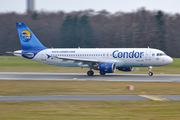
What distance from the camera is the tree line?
83.7 meters

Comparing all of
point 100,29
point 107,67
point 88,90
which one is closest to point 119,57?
point 107,67

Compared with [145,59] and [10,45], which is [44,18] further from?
[145,59]

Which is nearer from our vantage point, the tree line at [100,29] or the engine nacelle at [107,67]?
the engine nacelle at [107,67]

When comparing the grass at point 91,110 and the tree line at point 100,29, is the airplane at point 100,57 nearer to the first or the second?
the grass at point 91,110

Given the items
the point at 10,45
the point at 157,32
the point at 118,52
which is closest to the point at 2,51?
the point at 10,45

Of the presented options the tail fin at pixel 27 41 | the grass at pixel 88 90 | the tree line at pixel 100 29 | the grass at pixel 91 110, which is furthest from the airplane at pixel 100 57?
the tree line at pixel 100 29

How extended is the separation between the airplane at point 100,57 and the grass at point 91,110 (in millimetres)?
17990

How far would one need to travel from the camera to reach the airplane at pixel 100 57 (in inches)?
1347

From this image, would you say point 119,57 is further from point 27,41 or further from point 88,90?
point 88,90

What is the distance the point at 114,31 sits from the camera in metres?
94.1

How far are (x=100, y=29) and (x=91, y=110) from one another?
8770cm

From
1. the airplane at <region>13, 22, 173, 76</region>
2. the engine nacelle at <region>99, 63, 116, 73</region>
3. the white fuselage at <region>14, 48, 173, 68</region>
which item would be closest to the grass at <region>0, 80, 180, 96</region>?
the engine nacelle at <region>99, 63, 116, 73</region>

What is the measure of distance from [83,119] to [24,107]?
424 centimetres

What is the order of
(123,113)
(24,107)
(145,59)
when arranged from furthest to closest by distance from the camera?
(145,59) → (24,107) → (123,113)
